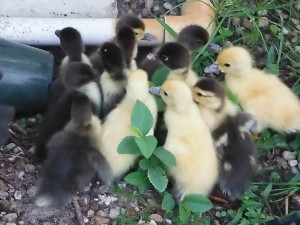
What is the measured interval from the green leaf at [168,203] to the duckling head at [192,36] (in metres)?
0.58

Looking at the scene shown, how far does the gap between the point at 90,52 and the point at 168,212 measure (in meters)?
0.80

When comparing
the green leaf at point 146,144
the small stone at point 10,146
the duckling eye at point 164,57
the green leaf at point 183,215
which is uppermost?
the duckling eye at point 164,57

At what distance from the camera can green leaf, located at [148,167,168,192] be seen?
2.51 metres

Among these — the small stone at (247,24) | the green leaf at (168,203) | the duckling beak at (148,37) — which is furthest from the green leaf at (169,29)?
the green leaf at (168,203)

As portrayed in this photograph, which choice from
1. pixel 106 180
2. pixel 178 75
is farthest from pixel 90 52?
pixel 106 180

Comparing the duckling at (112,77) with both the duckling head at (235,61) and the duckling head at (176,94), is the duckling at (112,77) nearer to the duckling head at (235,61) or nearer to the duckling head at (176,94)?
the duckling head at (176,94)

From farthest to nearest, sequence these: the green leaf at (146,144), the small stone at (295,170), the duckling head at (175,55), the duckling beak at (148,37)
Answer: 1. the duckling beak at (148,37)
2. the small stone at (295,170)
3. the duckling head at (175,55)
4. the green leaf at (146,144)

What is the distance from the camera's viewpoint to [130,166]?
104 inches

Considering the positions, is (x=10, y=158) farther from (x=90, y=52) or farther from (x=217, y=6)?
(x=217, y=6)

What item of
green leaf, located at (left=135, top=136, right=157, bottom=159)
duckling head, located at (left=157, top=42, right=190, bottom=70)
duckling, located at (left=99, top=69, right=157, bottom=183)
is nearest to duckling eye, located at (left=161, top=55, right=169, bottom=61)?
duckling head, located at (left=157, top=42, right=190, bottom=70)

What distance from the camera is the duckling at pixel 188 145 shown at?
2.53m

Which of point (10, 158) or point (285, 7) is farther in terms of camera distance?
point (285, 7)

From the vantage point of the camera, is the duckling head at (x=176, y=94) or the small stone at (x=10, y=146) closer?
the duckling head at (x=176, y=94)

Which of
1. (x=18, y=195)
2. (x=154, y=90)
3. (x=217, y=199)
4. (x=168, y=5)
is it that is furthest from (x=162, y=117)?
(x=168, y=5)
